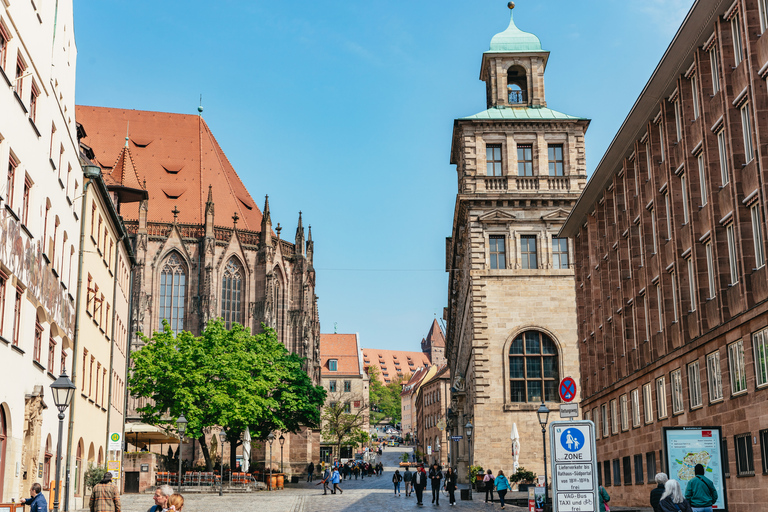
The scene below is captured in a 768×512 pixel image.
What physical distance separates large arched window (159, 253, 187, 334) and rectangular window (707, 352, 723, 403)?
4894 cm

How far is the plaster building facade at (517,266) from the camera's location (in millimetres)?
43438

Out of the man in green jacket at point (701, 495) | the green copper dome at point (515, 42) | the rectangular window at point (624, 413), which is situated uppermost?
the green copper dome at point (515, 42)

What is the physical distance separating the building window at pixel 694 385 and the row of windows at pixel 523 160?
2359 cm

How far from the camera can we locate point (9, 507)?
43.2 ft

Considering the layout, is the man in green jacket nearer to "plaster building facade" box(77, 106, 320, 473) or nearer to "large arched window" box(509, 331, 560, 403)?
"large arched window" box(509, 331, 560, 403)

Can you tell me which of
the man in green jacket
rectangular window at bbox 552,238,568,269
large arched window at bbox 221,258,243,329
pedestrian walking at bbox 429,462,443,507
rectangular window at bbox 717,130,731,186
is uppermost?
large arched window at bbox 221,258,243,329

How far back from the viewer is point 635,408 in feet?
97.2

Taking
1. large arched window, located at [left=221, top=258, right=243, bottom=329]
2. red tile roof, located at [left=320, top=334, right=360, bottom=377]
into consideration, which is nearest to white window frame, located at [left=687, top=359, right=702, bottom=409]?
large arched window, located at [left=221, top=258, right=243, bottom=329]

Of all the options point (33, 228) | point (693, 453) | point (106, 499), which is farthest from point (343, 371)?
point (106, 499)

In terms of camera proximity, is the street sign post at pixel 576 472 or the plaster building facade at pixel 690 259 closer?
the street sign post at pixel 576 472

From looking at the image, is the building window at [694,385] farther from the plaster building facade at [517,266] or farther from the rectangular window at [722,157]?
the plaster building facade at [517,266]

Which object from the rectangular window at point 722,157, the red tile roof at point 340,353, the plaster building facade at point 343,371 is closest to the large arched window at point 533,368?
the rectangular window at point 722,157

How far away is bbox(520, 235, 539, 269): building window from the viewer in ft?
149

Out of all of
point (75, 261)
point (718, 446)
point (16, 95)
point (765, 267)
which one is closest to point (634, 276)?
point (765, 267)
